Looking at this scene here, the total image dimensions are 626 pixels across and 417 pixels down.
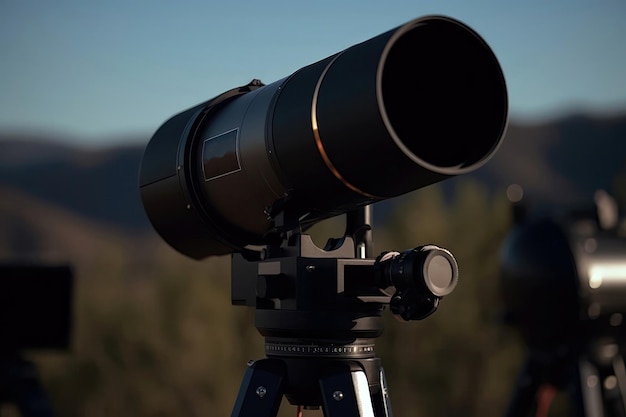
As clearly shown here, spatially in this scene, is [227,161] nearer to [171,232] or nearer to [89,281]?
[171,232]

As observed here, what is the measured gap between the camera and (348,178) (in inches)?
99.2

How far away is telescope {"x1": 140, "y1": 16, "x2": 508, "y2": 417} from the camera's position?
2424mm

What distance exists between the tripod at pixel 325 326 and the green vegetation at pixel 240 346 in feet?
66.5

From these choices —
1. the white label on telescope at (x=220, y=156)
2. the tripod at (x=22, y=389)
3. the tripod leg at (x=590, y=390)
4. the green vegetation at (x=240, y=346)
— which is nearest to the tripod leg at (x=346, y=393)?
the white label on telescope at (x=220, y=156)

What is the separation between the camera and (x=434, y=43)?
8.14 feet

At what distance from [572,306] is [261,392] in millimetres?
2462

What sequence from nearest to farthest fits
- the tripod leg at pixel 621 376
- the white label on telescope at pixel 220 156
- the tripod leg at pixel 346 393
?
the tripod leg at pixel 346 393, the white label on telescope at pixel 220 156, the tripod leg at pixel 621 376

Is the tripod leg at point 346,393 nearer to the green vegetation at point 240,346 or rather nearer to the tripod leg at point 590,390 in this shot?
the tripod leg at point 590,390

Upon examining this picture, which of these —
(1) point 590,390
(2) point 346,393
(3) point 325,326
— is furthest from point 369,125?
(1) point 590,390

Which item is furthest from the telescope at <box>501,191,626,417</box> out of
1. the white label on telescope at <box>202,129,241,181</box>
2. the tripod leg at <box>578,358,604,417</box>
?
the white label on telescope at <box>202,129,241,181</box>

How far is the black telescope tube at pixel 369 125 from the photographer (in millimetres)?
2375

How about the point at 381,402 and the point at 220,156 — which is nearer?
the point at 381,402

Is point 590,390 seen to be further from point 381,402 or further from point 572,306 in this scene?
point 381,402

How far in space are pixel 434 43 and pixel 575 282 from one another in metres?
2.49
